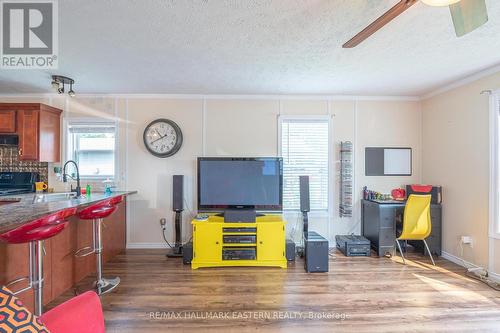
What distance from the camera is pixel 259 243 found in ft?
9.98

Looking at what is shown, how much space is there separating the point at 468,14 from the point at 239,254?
293cm

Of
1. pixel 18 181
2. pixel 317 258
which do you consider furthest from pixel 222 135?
pixel 18 181

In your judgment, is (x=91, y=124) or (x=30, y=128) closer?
(x=30, y=128)

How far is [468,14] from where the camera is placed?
4.13ft

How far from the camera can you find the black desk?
328 centimetres

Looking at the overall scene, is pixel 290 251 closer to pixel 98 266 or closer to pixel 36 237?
pixel 98 266

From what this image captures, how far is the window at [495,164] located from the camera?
8.73 feet

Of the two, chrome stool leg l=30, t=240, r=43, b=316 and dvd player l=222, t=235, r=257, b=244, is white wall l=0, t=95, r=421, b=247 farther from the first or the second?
chrome stool leg l=30, t=240, r=43, b=316

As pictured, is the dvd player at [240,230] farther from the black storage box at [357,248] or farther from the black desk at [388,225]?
the black desk at [388,225]

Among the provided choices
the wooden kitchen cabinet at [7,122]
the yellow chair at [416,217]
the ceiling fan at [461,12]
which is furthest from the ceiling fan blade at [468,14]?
the wooden kitchen cabinet at [7,122]

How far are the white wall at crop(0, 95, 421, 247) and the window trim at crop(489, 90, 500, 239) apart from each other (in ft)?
3.56

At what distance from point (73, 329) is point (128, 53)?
7.45 feet

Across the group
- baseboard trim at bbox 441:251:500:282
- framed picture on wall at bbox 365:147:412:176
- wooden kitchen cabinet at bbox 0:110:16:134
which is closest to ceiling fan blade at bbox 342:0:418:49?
framed picture on wall at bbox 365:147:412:176

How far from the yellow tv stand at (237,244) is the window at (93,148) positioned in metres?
1.82
